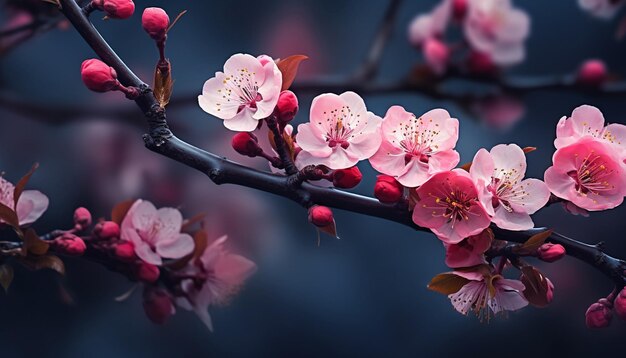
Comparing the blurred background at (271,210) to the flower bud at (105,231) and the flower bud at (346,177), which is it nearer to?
the flower bud at (105,231)

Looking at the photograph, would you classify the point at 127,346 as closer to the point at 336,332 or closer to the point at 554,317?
the point at 336,332

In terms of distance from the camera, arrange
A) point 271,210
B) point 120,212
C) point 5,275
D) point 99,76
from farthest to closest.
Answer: point 271,210
point 120,212
point 5,275
point 99,76

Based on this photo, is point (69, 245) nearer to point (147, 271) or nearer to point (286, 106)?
point (147, 271)

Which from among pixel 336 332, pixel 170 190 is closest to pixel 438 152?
pixel 336 332

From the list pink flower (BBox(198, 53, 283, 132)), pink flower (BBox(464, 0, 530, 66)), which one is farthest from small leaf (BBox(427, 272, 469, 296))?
pink flower (BBox(464, 0, 530, 66))

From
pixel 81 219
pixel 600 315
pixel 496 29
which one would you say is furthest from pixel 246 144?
pixel 496 29

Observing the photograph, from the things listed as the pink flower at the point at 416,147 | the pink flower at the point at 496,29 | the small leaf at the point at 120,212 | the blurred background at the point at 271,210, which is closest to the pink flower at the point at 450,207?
the pink flower at the point at 416,147
